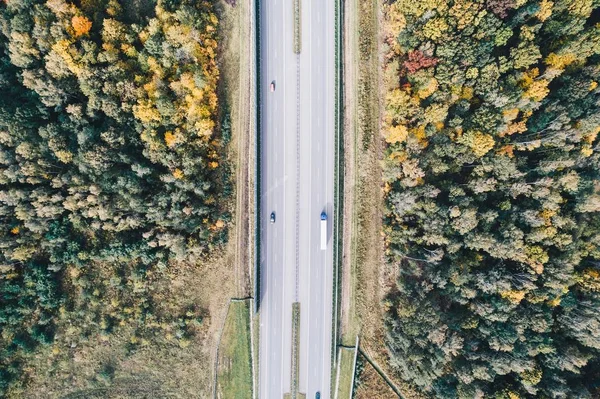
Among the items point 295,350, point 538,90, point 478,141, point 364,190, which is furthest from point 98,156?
point 538,90

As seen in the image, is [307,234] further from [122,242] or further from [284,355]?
[122,242]

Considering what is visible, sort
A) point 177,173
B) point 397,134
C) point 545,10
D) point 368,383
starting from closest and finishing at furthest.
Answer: point 545,10, point 397,134, point 177,173, point 368,383

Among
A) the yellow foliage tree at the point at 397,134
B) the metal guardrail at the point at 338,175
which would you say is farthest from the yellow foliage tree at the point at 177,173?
the yellow foliage tree at the point at 397,134

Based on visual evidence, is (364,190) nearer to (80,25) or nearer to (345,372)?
(345,372)

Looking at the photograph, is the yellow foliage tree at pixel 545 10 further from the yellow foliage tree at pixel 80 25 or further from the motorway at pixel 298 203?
the yellow foliage tree at pixel 80 25

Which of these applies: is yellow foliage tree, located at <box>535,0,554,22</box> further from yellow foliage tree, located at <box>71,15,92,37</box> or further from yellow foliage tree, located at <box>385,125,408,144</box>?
yellow foliage tree, located at <box>71,15,92,37</box>

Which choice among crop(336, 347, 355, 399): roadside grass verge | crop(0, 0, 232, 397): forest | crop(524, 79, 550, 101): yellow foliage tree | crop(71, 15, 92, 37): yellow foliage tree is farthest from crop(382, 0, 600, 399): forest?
crop(71, 15, 92, 37): yellow foliage tree
